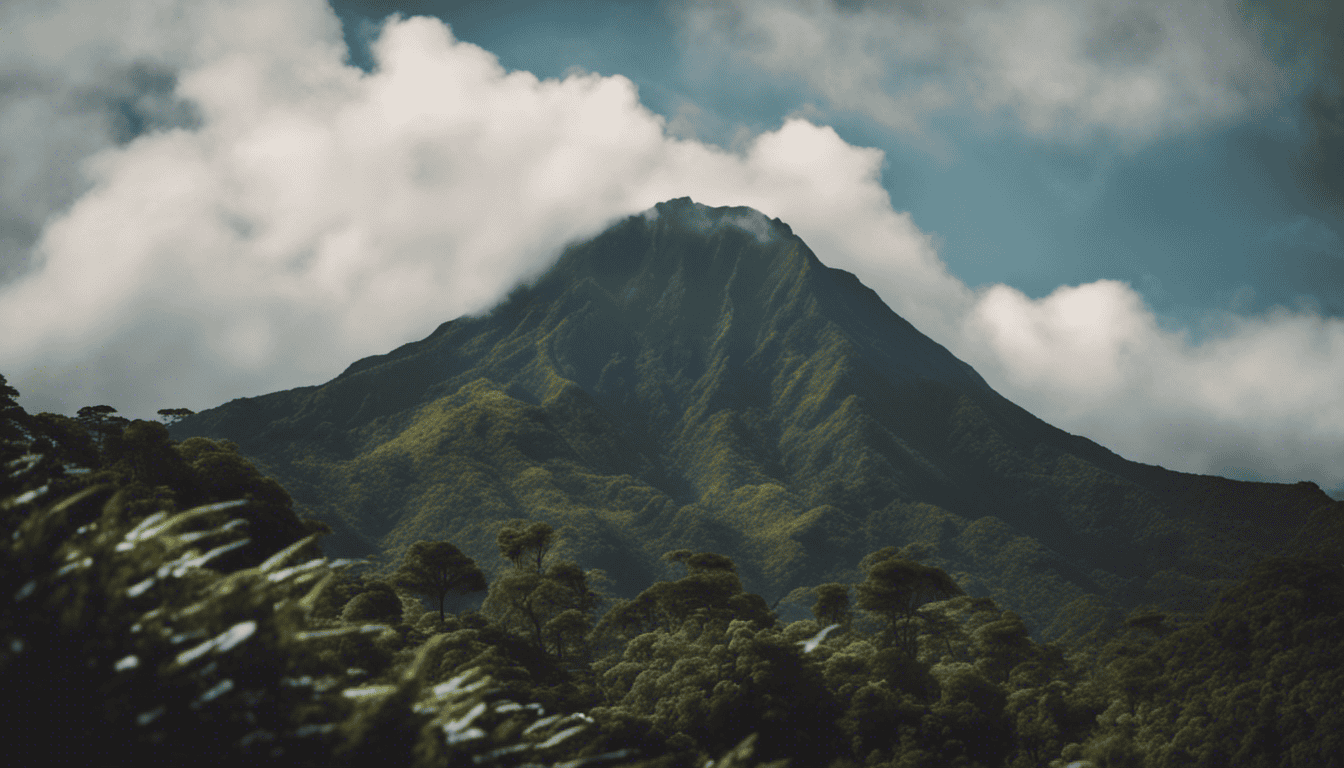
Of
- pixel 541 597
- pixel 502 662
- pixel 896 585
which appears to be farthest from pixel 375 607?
pixel 896 585

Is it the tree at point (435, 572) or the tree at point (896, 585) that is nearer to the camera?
the tree at point (435, 572)

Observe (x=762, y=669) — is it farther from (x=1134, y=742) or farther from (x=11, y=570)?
(x=11, y=570)

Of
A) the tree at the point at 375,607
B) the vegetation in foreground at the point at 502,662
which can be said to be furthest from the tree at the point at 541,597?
the tree at the point at 375,607

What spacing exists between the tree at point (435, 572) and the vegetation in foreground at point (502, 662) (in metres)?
0.18

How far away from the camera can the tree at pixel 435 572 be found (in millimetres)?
57625

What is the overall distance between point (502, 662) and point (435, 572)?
89.7 ft

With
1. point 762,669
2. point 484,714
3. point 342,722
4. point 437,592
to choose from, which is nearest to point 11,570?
point 342,722

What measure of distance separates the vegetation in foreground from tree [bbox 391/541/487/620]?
0.18 meters

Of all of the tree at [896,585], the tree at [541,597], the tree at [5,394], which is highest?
the tree at [5,394]

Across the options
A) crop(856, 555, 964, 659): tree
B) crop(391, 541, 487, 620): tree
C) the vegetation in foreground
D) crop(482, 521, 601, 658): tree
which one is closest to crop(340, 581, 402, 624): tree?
the vegetation in foreground

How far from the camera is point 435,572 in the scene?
191 feet

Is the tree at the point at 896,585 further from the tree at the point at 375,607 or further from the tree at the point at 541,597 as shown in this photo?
the tree at the point at 375,607

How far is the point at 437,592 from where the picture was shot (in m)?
58.7

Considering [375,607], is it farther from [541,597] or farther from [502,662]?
[502,662]
